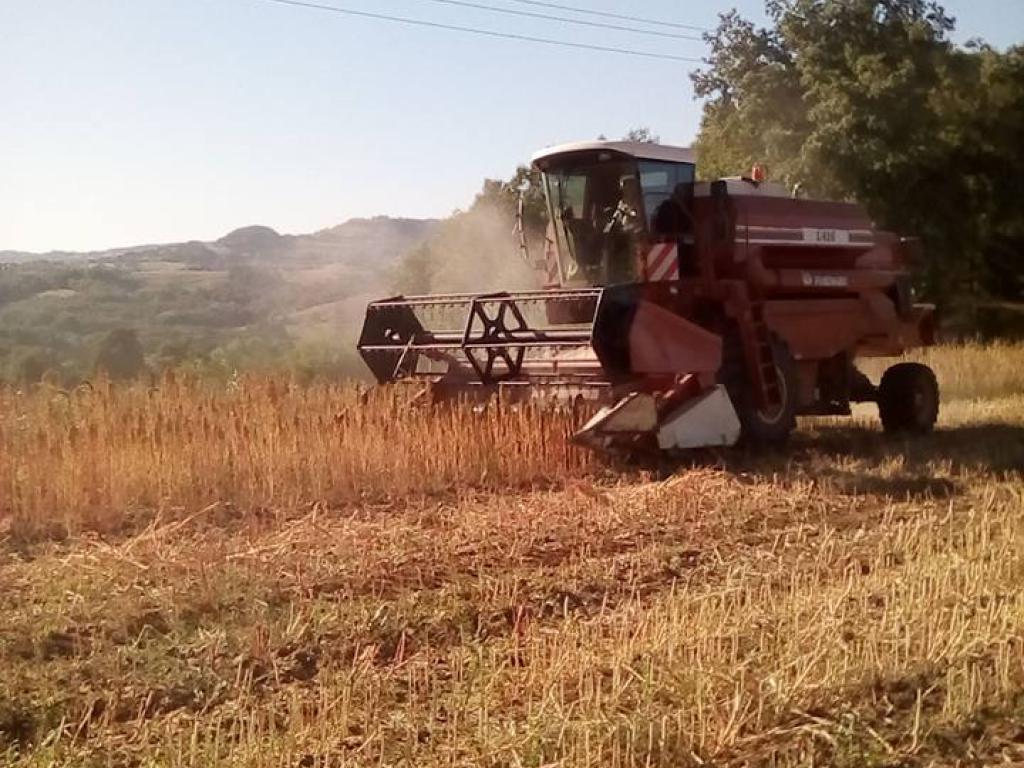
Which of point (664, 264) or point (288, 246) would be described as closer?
point (664, 264)

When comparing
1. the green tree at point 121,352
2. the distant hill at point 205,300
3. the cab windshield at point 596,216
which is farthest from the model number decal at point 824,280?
the green tree at point 121,352

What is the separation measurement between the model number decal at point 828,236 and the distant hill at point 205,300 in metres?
6.00

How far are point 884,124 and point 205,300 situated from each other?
13550 millimetres

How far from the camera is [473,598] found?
5.19 m

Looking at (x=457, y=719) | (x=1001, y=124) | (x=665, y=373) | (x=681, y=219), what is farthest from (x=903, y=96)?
(x=457, y=719)

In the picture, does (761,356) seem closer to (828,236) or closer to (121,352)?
(828,236)

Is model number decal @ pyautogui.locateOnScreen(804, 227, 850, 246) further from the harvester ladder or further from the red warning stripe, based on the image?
the red warning stripe

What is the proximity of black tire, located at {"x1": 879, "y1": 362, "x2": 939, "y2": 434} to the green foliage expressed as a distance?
1154cm

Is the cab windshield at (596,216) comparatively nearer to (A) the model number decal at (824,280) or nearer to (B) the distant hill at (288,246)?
(A) the model number decal at (824,280)

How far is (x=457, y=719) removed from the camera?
369 cm

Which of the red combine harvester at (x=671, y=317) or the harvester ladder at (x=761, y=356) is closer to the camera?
the red combine harvester at (x=671, y=317)

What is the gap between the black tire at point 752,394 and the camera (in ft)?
32.4

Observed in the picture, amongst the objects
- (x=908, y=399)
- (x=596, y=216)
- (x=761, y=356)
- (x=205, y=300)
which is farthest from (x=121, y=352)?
(x=205, y=300)

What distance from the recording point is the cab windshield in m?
10.1
